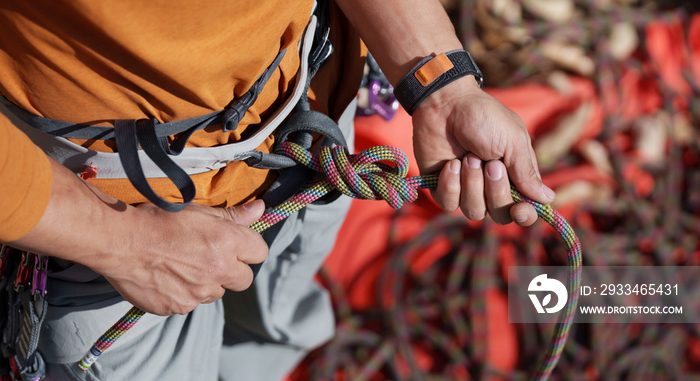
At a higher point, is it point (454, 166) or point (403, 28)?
point (403, 28)

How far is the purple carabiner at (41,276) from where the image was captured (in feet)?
1.79

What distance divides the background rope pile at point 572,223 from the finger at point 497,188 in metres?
0.55

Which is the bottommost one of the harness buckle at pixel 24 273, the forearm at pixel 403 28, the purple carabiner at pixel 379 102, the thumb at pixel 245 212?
the purple carabiner at pixel 379 102

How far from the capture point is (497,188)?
566mm

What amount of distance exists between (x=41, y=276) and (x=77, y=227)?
21 centimetres

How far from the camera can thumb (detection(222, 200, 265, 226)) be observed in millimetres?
567

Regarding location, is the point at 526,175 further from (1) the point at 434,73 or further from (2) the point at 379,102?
(2) the point at 379,102

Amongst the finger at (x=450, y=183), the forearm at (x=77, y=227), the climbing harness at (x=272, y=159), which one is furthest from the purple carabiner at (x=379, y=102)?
the forearm at (x=77, y=227)

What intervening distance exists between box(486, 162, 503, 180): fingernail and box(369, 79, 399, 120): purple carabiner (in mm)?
315

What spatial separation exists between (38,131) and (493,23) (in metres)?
1.29

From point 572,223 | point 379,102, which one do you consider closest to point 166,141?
point 379,102

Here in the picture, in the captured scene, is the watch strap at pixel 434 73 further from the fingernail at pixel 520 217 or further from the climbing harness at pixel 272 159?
the fingernail at pixel 520 217

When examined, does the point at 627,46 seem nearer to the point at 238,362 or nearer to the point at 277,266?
the point at 277,266

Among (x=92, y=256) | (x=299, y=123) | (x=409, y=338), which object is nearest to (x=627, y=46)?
(x=409, y=338)
